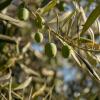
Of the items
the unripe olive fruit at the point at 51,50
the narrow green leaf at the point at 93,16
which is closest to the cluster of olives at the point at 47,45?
the unripe olive fruit at the point at 51,50

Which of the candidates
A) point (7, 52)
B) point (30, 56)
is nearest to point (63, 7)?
point (7, 52)

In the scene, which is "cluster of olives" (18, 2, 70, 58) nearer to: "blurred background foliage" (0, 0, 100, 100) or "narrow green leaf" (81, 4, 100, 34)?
"blurred background foliage" (0, 0, 100, 100)

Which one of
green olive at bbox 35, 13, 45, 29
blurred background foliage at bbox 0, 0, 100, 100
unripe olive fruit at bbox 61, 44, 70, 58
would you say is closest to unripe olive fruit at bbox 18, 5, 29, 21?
blurred background foliage at bbox 0, 0, 100, 100

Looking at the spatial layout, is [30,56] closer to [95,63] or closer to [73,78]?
[73,78]

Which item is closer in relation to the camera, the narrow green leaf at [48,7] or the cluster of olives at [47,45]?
the cluster of olives at [47,45]

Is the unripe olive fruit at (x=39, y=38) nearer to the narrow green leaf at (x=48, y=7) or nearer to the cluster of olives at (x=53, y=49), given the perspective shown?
the cluster of olives at (x=53, y=49)

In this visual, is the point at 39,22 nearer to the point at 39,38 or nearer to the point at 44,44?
the point at 39,38

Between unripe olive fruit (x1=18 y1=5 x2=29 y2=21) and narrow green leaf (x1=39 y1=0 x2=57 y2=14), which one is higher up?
narrow green leaf (x1=39 y1=0 x2=57 y2=14)

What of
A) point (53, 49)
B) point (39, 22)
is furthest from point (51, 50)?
point (39, 22)
